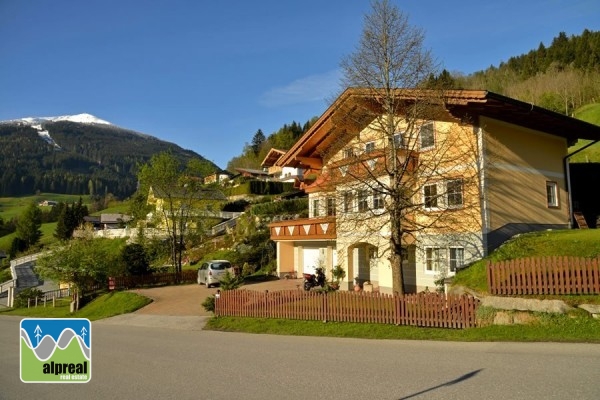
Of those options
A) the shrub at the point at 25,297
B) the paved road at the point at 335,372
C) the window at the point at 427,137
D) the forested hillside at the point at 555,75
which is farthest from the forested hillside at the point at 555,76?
the shrub at the point at 25,297

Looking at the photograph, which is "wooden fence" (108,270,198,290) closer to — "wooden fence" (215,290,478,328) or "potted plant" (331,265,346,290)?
"potted plant" (331,265,346,290)

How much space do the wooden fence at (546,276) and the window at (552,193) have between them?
9727 mm

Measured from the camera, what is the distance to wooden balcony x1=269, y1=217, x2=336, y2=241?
24.0 metres

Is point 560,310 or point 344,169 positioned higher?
point 344,169

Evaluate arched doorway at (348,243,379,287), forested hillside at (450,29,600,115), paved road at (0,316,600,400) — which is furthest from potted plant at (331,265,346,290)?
forested hillside at (450,29,600,115)

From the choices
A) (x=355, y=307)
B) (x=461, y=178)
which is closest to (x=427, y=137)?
(x=461, y=178)

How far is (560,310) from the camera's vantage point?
11.8m

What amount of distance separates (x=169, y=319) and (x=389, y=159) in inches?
470

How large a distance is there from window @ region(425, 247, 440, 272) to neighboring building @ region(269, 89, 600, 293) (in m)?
0.04

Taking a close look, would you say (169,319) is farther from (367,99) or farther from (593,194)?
(593,194)

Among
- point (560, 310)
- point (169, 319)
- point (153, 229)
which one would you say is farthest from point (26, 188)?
point (560, 310)

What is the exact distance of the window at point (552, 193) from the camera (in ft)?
70.2

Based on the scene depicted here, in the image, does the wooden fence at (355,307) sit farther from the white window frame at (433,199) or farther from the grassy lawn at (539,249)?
the white window frame at (433,199)

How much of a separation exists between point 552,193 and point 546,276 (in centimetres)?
1073
